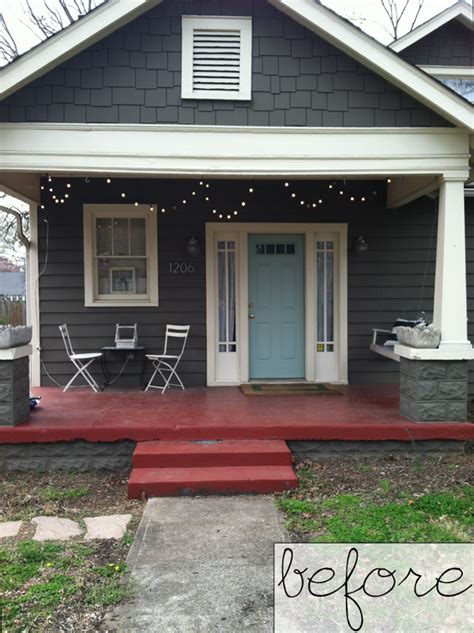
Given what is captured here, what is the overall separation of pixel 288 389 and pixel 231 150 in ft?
9.51

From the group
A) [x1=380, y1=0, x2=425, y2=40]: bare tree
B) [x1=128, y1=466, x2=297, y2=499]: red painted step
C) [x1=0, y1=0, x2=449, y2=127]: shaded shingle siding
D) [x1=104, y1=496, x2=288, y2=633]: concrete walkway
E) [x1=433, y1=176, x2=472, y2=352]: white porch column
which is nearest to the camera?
[x1=104, y1=496, x2=288, y2=633]: concrete walkway

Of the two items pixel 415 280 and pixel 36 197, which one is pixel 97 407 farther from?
pixel 415 280

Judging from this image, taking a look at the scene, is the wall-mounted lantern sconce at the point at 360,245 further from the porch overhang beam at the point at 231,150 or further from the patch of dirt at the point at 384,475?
the patch of dirt at the point at 384,475

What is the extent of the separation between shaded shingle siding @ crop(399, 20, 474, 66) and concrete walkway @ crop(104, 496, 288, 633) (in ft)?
20.6

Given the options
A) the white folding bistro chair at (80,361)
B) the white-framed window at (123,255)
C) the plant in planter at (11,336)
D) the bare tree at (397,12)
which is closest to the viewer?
the plant in planter at (11,336)

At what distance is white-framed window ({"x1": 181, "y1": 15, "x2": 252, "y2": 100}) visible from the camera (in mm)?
4469

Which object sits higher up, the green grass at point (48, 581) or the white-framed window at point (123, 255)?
the white-framed window at point (123, 255)

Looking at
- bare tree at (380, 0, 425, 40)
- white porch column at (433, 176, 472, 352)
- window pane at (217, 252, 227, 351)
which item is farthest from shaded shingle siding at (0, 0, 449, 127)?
bare tree at (380, 0, 425, 40)

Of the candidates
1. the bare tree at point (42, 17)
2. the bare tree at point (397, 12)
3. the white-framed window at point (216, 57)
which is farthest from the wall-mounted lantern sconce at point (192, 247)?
the bare tree at point (397, 12)

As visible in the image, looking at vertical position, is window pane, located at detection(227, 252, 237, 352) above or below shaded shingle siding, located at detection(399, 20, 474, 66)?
below

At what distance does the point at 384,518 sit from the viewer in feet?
10.8

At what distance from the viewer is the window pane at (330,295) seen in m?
6.49

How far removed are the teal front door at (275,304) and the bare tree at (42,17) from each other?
9042 millimetres

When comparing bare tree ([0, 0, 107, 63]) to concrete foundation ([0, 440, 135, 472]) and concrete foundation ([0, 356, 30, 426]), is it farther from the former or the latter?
concrete foundation ([0, 440, 135, 472])
